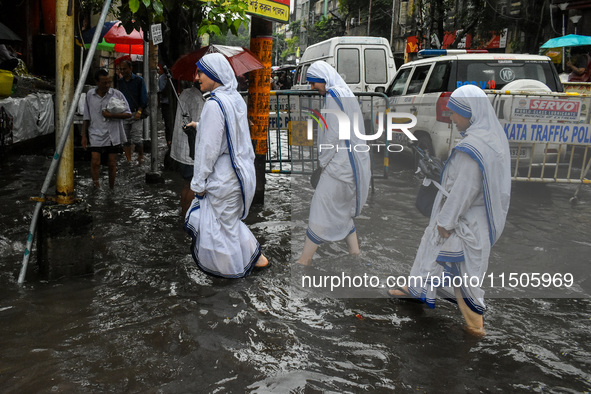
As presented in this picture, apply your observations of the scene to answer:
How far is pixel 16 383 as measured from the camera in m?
3.11

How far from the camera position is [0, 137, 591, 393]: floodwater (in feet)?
10.8

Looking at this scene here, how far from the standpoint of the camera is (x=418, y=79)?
32.7ft

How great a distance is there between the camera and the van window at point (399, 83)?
10.6 metres

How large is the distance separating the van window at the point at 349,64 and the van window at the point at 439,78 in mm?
5000

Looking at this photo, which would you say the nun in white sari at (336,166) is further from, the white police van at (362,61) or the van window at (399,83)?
the white police van at (362,61)

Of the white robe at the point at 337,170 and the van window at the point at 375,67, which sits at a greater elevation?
the van window at the point at 375,67

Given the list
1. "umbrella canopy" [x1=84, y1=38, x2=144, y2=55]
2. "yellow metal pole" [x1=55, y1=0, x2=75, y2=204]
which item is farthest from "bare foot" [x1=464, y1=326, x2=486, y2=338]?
"umbrella canopy" [x1=84, y1=38, x2=144, y2=55]

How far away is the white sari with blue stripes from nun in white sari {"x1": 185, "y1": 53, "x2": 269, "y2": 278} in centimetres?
166

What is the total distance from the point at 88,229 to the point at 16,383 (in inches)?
67.2

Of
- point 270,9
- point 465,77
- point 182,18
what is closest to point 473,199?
point 270,9

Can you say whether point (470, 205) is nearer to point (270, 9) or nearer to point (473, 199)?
point (473, 199)

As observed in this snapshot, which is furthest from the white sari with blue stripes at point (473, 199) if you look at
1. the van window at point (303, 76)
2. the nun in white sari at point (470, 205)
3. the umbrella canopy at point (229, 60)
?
the van window at point (303, 76)

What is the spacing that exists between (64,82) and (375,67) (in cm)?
1081

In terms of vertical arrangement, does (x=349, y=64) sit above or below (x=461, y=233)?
above
